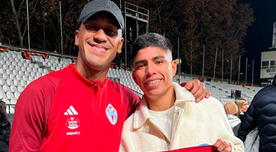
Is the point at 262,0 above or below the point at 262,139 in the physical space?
above

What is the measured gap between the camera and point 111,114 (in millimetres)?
1501

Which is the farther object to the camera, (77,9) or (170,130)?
(77,9)

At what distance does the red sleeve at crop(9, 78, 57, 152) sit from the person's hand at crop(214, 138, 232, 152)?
0.84 metres

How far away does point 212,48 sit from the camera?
2953cm

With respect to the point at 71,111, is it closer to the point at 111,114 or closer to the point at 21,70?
the point at 111,114

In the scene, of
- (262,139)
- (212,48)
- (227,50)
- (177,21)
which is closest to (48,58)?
(262,139)

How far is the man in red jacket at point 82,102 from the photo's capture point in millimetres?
1217

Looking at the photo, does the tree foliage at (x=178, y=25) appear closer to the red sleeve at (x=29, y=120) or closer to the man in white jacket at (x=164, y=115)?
the man in white jacket at (x=164, y=115)

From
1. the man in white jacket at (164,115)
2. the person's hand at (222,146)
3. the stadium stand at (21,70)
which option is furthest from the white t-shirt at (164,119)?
the stadium stand at (21,70)

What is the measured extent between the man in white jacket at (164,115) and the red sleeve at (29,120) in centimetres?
47

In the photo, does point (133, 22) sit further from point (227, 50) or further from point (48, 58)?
point (227, 50)

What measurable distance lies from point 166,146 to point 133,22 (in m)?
16.0

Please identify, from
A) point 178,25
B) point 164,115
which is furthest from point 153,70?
point 178,25

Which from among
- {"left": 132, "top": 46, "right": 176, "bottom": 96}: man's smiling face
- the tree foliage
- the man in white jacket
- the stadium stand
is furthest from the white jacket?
the tree foliage
